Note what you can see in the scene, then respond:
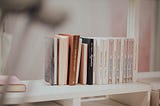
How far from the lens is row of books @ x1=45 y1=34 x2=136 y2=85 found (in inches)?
43.7

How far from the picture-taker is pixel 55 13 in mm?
212

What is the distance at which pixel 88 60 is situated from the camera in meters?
1.17

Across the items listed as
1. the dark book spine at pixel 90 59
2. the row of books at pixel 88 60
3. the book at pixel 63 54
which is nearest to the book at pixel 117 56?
the row of books at pixel 88 60

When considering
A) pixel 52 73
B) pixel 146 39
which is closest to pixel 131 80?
pixel 52 73

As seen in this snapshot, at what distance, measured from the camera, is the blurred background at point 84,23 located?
0.67 feet

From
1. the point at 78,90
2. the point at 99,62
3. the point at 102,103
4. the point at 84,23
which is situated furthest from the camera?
the point at 84,23

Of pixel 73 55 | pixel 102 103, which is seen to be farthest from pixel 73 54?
pixel 102 103

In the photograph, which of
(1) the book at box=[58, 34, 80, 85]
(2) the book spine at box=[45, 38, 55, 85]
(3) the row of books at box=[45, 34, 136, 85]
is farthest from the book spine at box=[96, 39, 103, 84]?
(2) the book spine at box=[45, 38, 55, 85]

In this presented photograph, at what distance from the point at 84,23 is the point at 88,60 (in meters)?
0.52

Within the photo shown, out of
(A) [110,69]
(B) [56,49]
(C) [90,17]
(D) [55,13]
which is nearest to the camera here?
(D) [55,13]

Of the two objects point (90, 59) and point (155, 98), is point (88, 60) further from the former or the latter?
point (155, 98)

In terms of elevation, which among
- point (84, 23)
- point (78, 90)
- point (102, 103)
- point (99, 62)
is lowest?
point (102, 103)

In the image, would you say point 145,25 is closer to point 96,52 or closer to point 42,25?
point 96,52

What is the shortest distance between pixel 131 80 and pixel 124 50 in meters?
0.17
